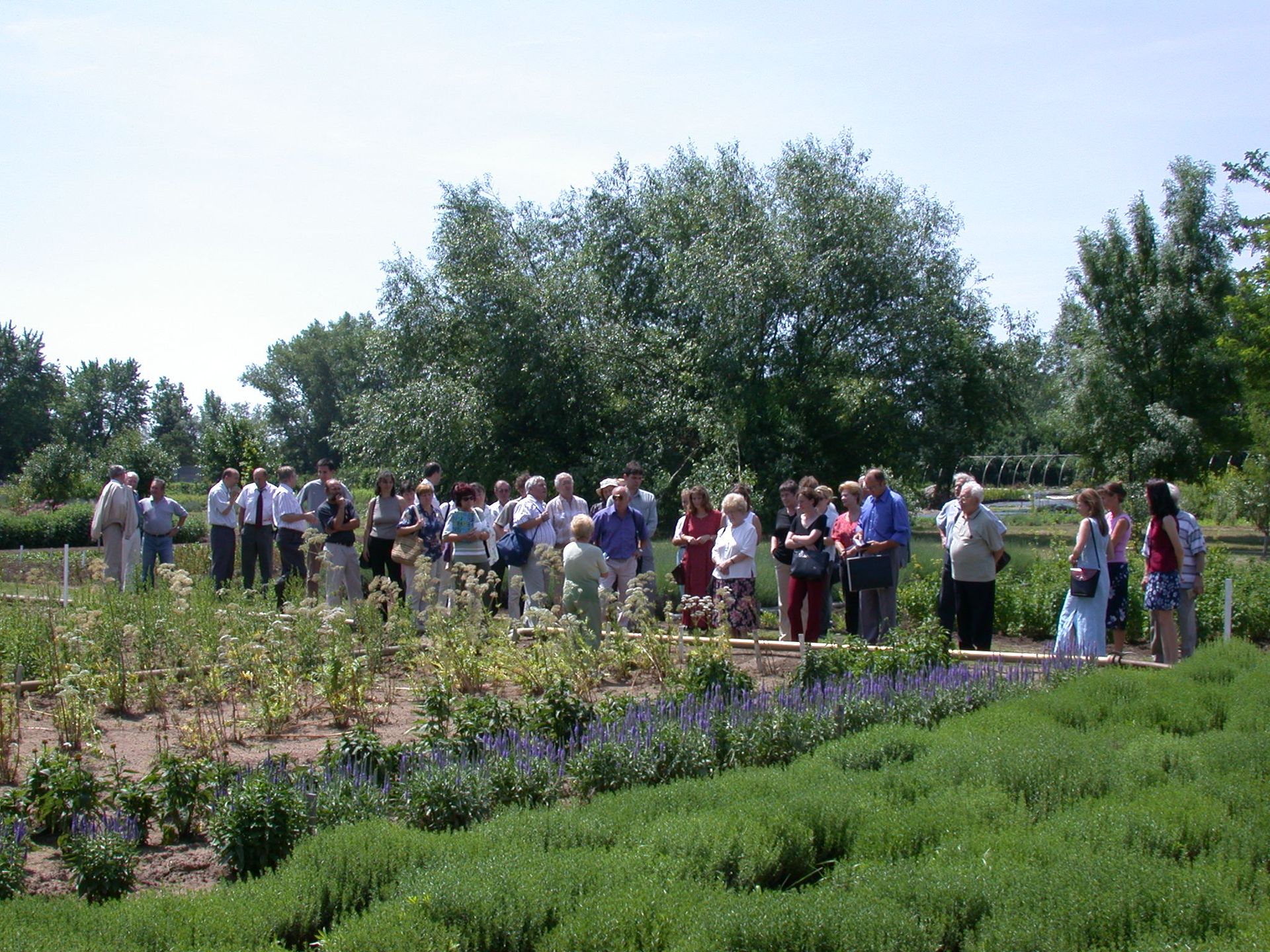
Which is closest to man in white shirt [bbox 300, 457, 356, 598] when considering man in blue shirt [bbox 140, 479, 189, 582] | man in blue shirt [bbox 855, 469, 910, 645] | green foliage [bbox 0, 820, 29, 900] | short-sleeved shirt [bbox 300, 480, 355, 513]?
short-sleeved shirt [bbox 300, 480, 355, 513]

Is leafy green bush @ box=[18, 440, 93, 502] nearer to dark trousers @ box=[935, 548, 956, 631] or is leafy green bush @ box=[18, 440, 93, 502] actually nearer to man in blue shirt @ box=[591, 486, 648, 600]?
man in blue shirt @ box=[591, 486, 648, 600]

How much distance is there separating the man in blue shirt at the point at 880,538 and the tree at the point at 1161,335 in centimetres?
2102

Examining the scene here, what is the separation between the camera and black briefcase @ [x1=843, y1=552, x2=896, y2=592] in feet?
31.3

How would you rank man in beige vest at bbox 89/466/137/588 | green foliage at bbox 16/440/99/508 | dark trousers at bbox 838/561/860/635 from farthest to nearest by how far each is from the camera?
green foliage at bbox 16/440/99/508 → man in beige vest at bbox 89/466/137/588 → dark trousers at bbox 838/561/860/635

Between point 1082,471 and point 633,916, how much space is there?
3087 centimetres

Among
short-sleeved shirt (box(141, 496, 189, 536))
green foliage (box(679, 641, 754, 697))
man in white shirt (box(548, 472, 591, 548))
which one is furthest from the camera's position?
short-sleeved shirt (box(141, 496, 189, 536))

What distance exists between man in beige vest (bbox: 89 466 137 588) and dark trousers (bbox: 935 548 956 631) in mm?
9213

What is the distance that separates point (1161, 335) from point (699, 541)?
22.6 metres

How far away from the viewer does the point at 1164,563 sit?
29.7 feet

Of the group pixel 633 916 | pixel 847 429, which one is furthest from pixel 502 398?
pixel 633 916

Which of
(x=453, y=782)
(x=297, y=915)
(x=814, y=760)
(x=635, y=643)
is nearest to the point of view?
(x=297, y=915)

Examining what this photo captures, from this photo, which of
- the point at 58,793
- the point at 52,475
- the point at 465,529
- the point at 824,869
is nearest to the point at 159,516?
the point at 465,529

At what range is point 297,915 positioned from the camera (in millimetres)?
3877

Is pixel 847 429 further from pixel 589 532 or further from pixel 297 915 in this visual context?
pixel 297 915
